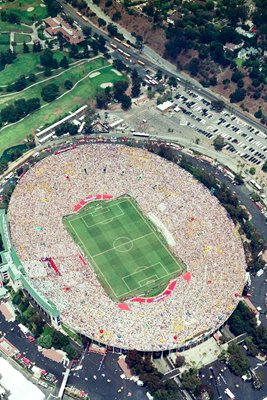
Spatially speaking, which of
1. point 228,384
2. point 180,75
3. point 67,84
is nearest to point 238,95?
point 180,75

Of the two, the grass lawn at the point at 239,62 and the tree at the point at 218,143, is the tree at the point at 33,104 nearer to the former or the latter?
the tree at the point at 218,143

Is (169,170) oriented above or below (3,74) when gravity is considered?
below

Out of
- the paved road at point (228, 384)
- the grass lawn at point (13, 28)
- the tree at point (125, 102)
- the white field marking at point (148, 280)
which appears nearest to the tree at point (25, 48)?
the grass lawn at point (13, 28)

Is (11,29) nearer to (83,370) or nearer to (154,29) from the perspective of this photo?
(154,29)

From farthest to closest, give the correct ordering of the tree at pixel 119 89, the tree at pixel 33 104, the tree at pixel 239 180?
the tree at pixel 119 89 → the tree at pixel 33 104 → the tree at pixel 239 180

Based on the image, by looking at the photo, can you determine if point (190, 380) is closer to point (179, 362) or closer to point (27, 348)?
point (179, 362)

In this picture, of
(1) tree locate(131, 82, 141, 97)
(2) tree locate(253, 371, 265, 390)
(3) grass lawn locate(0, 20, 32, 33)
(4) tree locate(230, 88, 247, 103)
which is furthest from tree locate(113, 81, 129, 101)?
(2) tree locate(253, 371, 265, 390)

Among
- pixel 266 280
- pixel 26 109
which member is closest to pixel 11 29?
pixel 26 109
